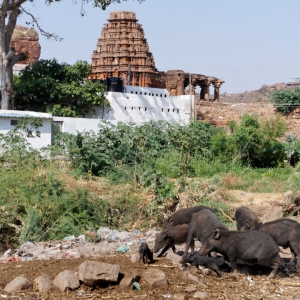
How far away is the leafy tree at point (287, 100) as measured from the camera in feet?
105


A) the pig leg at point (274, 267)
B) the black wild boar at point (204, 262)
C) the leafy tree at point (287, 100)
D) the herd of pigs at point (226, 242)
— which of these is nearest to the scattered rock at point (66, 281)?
the herd of pigs at point (226, 242)

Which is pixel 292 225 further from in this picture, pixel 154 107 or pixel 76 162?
pixel 154 107

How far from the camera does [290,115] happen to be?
106 feet

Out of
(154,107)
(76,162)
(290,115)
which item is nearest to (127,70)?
(154,107)

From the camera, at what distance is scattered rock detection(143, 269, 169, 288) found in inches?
244

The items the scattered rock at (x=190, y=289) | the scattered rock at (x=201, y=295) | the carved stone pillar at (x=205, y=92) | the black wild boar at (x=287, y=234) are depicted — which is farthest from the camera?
the carved stone pillar at (x=205, y=92)

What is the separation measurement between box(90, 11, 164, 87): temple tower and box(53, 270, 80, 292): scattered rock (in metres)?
30.8

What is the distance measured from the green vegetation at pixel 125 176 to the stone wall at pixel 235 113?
→ 27.5 feet

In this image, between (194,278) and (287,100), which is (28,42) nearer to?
(287,100)

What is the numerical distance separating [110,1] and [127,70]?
1285 centimetres

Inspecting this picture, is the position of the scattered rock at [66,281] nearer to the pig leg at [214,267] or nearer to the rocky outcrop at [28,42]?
the pig leg at [214,267]

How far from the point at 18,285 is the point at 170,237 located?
2372 mm

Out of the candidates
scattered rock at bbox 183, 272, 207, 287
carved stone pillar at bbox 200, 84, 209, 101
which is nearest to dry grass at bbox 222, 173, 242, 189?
scattered rock at bbox 183, 272, 207, 287

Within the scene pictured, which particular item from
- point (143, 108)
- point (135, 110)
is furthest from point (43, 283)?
point (143, 108)
